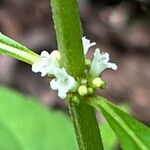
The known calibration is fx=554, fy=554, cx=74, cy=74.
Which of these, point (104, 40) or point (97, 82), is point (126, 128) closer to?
point (97, 82)

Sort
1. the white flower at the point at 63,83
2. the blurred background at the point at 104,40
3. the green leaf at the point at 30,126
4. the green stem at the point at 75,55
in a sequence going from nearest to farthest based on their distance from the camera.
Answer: the green stem at the point at 75,55
the white flower at the point at 63,83
the green leaf at the point at 30,126
the blurred background at the point at 104,40

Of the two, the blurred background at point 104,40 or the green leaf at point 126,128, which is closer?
the green leaf at point 126,128

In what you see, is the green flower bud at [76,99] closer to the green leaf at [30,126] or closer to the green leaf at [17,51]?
the green leaf at [17,51]

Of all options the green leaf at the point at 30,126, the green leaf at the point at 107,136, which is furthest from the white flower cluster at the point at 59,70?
the green leaf at the point at 107,136

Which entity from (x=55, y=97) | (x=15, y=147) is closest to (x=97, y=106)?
(x=15, y=147)

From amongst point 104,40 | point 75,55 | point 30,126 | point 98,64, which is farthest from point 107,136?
point 104,40

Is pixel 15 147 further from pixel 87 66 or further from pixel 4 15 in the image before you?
pixel 4 15

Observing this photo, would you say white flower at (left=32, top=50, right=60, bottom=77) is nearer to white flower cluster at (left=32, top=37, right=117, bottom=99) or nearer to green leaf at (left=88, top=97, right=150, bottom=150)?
white flower cluster at (left=32, top=37, right=117, bottom=99)
